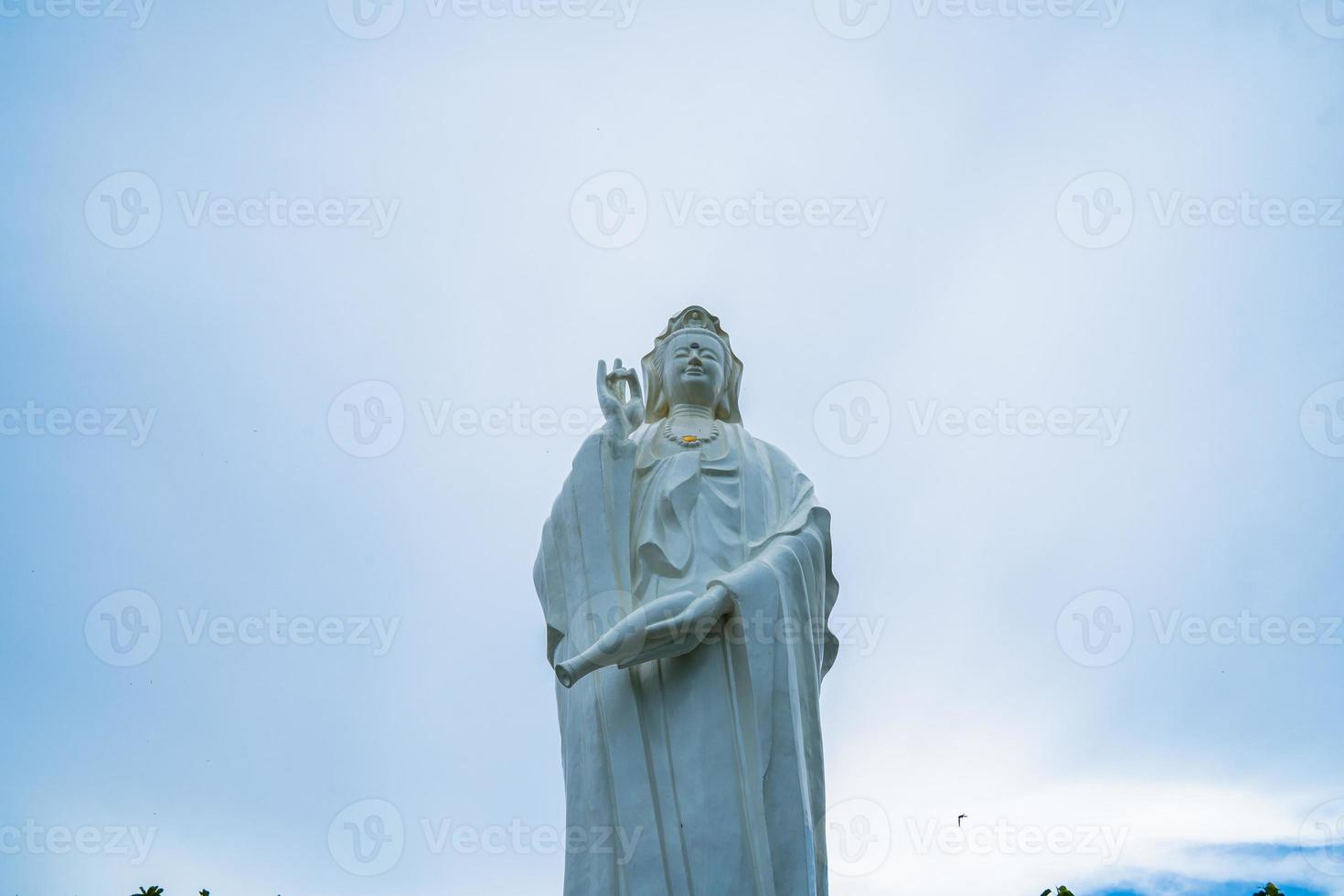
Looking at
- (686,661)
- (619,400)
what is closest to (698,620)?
(686,661)

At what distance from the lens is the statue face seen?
1054 centimetres

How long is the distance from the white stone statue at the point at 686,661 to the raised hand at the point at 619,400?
0.01m

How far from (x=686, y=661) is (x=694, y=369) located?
276 centimetres

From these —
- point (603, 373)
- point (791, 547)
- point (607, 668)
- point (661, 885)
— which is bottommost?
point (661, 885)

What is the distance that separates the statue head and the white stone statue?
2.14 feet

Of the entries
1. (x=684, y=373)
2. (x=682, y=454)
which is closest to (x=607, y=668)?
(x=682, y=454)

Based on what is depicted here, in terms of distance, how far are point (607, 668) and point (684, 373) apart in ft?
8.99

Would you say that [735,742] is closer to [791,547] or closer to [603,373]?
[791,547]

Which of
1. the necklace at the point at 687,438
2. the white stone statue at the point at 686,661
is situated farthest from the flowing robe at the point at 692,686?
the necklace at the point at 687,438

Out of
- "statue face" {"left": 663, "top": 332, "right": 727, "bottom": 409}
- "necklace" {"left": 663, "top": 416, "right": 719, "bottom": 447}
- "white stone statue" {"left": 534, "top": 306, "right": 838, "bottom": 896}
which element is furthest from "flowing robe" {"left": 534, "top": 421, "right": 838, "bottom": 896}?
"statue face" {"left": 663, "top": 332, "right": 727, "bottom": 409}

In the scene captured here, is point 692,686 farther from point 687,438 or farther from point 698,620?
point 687,438

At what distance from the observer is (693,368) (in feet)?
34.6

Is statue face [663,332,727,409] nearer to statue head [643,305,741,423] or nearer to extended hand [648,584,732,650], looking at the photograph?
statue head [643,305,741,423]

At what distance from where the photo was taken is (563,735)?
9.02 m
